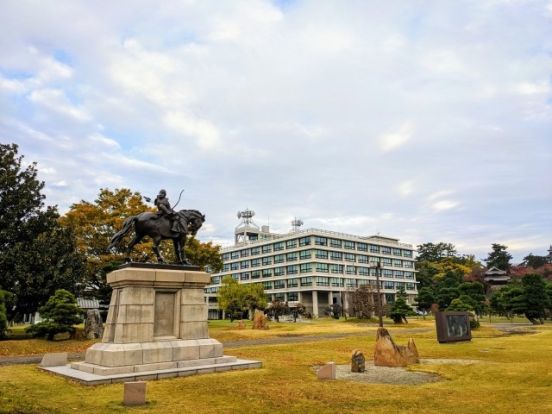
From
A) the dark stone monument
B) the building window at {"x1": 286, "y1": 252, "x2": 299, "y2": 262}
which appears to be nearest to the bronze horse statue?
the dark stone monument

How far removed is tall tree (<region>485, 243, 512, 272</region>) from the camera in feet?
337

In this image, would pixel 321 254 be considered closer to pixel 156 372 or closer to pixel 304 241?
pixel 304 241

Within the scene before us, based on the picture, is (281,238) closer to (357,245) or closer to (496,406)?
(357,245)

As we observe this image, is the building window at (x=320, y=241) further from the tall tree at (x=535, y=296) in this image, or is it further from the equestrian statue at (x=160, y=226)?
the equestrian statue at (x=160, y=226)

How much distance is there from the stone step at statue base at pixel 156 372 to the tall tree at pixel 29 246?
18.2m

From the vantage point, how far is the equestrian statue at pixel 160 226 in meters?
17.3

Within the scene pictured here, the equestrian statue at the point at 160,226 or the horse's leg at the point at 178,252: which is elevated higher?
the equestrian statue at the point at 160,226

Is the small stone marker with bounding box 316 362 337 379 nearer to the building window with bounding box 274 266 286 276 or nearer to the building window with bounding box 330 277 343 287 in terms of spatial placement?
the building window with bounding box 330 277 343 287

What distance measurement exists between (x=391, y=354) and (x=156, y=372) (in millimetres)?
9240

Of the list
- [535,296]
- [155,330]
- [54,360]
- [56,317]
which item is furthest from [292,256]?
[155,330]

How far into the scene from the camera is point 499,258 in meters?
104

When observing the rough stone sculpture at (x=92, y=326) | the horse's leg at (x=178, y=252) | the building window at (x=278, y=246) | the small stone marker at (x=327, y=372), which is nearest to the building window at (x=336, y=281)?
the building window at (x=278, y=246)

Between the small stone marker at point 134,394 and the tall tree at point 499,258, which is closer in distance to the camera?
the small stone marker at point 134,394

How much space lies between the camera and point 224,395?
452 inches
